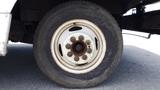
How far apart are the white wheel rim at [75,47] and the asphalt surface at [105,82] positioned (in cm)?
26

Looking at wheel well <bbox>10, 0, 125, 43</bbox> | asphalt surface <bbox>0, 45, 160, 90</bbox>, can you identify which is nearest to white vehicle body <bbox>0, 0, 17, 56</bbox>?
wheel well <bbox>10, 0, 125, 43</bbox>

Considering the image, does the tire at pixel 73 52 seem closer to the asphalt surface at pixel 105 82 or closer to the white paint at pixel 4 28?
the asphalt surface at pixel 105 82

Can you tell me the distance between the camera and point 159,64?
5.78 meters

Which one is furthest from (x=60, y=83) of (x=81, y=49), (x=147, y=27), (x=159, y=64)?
(x=159, y=64)

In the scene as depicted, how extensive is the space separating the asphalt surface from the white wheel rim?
0.26 metres

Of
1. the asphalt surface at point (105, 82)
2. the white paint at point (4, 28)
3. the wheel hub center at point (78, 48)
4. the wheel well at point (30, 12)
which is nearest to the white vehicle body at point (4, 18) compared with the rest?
the white paint at point (4, 28)

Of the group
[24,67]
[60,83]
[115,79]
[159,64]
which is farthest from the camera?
[159,64]

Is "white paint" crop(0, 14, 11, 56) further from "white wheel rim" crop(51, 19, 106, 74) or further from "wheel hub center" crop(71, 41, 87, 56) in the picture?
"wheel hub center" crop(71, 41, 87, 56)

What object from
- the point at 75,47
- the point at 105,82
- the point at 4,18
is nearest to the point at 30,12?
the point at 4,18

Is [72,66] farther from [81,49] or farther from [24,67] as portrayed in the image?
[24,67]

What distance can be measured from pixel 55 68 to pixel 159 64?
209 centimetres

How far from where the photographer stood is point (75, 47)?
14.1ft

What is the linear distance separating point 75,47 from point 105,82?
547 mm

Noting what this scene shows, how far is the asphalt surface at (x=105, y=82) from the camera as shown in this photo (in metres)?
4.31
